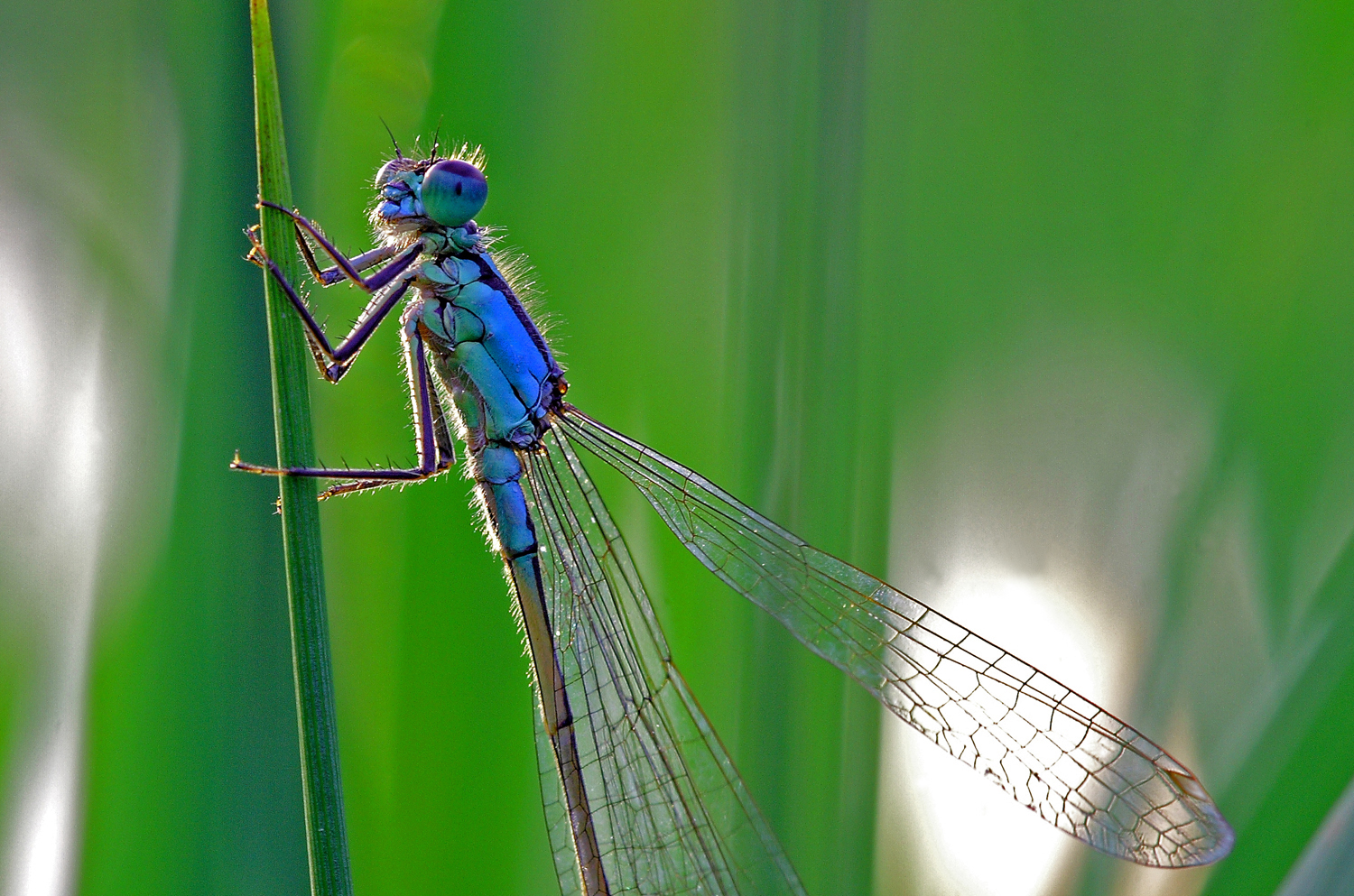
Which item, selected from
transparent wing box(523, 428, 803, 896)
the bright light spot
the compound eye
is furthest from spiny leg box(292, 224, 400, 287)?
the bright light spot

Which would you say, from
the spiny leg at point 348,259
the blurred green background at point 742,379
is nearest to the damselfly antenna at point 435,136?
the blurred green background at point 742,379

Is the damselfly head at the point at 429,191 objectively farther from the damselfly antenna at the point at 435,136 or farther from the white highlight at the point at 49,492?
the white highlight at the point at 49,492

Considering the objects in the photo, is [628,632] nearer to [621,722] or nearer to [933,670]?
[621,722]

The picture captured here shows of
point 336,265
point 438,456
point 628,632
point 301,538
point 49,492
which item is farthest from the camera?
point 628,632

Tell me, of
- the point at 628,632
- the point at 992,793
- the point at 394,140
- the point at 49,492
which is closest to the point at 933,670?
the point at 992,793

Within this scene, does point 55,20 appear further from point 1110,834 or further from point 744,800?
point 1110,834

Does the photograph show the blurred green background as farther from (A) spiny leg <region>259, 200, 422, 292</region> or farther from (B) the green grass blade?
(B) the green grass blade
